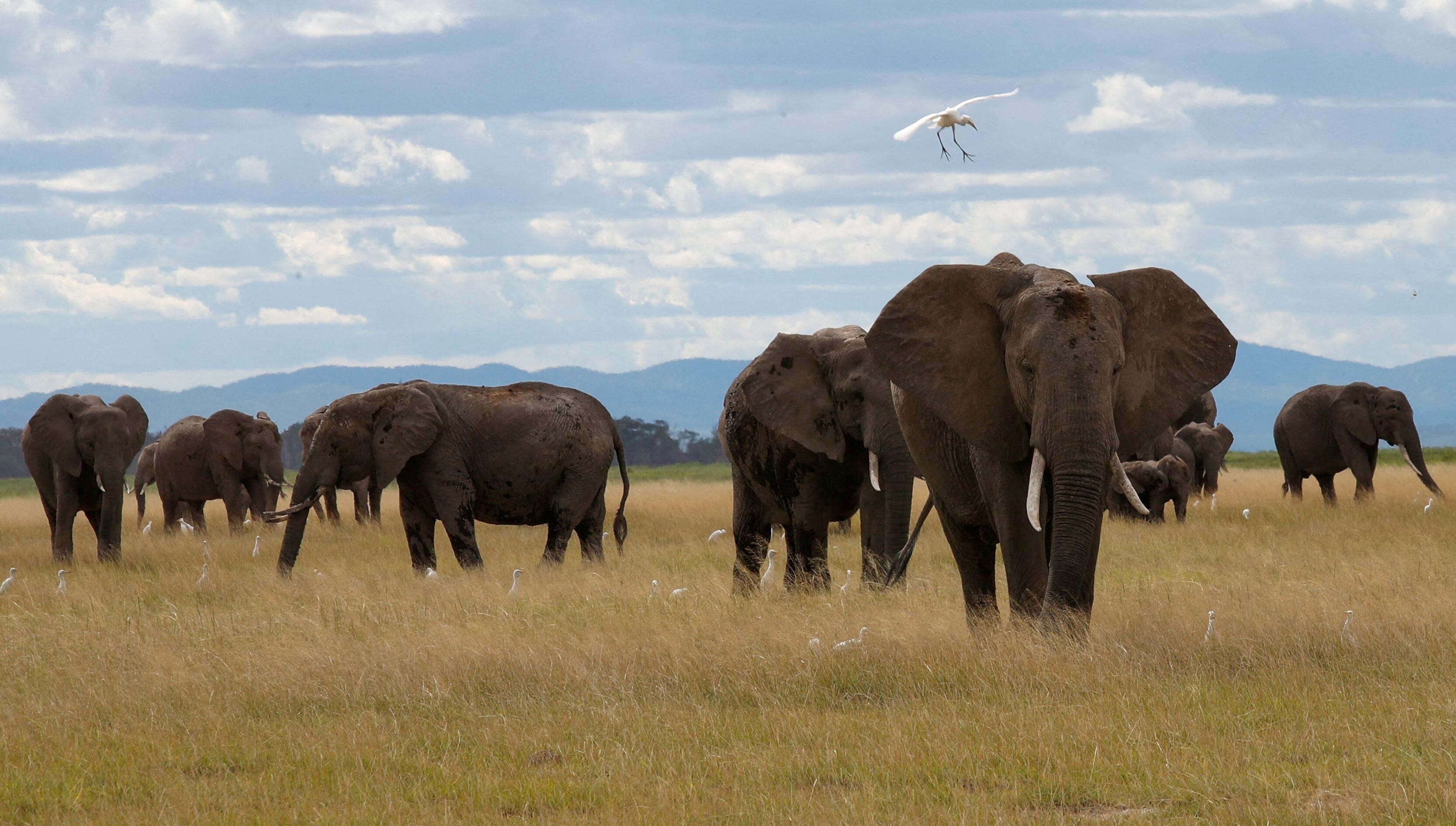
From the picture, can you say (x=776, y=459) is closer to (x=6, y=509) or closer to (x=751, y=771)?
(x=751, y=771)

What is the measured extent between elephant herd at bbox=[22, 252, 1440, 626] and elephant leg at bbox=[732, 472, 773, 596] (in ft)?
0.07

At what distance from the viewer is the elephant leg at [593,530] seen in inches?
718

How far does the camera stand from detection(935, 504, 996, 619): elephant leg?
33.3ft

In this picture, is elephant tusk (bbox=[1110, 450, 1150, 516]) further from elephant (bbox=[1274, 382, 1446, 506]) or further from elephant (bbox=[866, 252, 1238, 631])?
elephant (bbox=[1274, 382, 1446, 506])

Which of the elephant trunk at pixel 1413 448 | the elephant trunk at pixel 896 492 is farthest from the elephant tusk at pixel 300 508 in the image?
the elephant trunk at pixel 1413 448

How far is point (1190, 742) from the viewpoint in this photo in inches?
292

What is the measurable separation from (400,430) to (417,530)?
1.33 m

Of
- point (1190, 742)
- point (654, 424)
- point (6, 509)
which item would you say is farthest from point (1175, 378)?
point (654, 424)

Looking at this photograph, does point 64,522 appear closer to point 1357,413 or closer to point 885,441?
point 885,441

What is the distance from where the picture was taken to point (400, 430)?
53.2 feet

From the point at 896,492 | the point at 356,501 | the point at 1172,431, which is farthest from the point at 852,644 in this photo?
the point at 1172,431

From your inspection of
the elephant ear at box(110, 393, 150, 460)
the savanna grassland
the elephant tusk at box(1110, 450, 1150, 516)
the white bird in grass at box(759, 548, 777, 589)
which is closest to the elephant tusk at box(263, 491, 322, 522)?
the savanna grassland

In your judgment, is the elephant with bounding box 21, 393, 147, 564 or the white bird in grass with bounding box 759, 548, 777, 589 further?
the elephant with bounding box 21, 393, 147, 564

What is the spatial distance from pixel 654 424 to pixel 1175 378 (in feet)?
389
